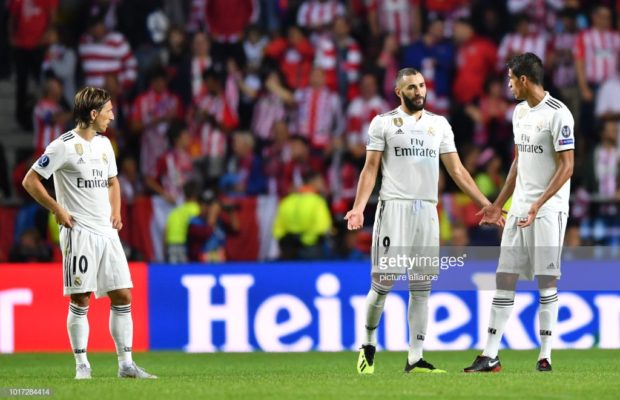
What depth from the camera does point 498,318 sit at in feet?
34.4

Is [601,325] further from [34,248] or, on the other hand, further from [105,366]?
[34,248]

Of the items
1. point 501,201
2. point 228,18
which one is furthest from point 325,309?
point 228,18

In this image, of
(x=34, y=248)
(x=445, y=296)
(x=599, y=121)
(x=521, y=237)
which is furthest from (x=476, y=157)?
(x=521, y=237)

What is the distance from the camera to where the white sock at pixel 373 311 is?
1057 centimetres

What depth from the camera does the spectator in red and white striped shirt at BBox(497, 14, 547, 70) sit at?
18.8m

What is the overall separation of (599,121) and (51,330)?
797 cm

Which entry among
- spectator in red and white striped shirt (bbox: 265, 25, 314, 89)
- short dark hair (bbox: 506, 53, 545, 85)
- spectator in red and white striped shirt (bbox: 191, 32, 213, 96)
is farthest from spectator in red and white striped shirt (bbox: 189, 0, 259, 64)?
short dark hair (bbox: 506, 53, 545, 85)

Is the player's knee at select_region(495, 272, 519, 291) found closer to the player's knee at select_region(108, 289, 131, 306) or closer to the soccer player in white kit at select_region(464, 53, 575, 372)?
the soccer player in white kit at select_region(464, 53, 575, 372)

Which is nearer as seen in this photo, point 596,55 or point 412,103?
point 412,103

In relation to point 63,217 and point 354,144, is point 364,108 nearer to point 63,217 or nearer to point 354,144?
point 354,144

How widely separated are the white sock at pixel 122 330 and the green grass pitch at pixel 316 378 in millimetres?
200

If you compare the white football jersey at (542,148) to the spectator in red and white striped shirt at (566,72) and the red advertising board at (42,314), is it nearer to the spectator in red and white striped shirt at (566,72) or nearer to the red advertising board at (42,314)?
the red advertising board at (42,314)

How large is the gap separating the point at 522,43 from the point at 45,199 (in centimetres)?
1027

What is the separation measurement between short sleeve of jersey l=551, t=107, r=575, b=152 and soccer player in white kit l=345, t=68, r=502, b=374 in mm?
900
